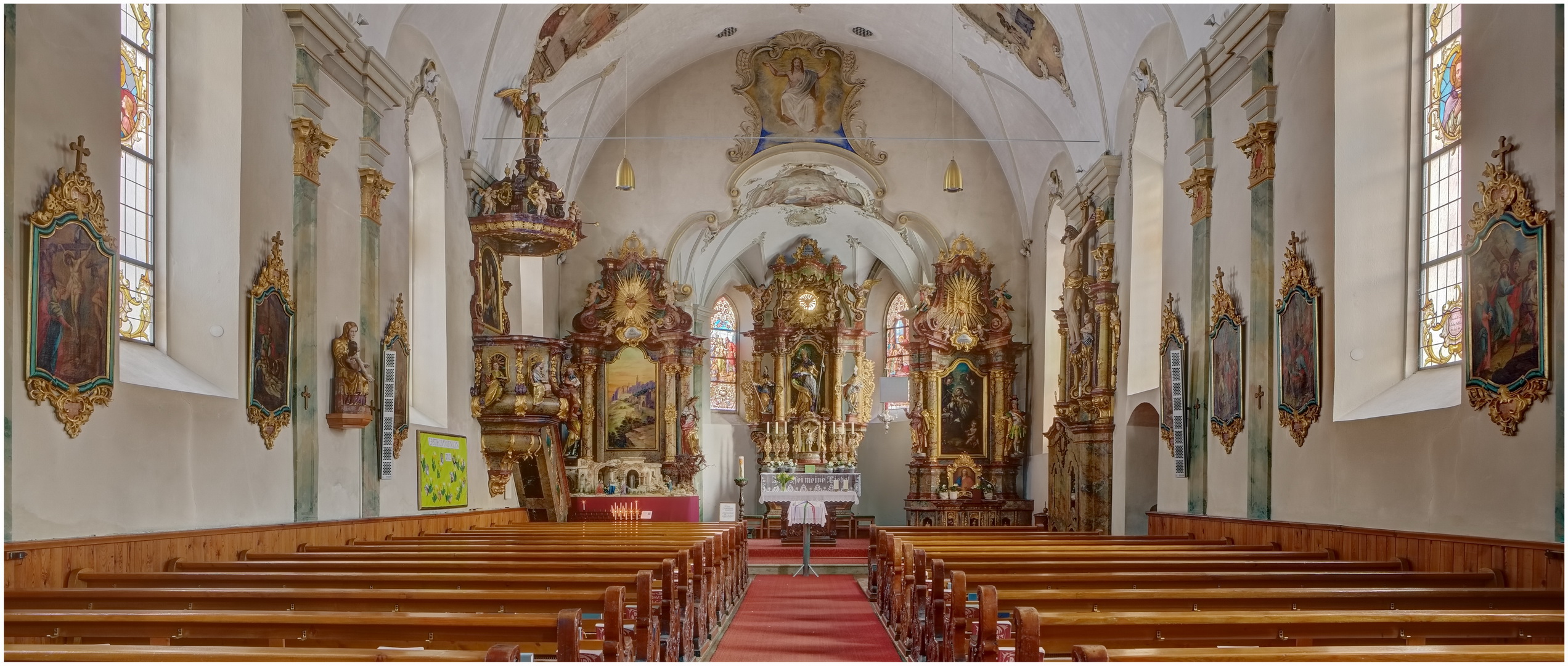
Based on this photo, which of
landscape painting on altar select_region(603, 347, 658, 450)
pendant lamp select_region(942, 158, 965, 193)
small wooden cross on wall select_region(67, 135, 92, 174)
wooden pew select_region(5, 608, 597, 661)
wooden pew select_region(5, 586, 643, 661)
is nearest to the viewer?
wooden pew select_region(5, 608, 597, 661)

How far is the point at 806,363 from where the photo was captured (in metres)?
26.3

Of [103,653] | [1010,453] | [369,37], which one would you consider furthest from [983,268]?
[103,653]

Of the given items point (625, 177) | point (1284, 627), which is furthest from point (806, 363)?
point (1284, 627)

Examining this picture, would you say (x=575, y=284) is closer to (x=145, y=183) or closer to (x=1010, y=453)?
(x=1010, y=453)

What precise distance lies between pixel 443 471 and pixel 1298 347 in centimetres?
973

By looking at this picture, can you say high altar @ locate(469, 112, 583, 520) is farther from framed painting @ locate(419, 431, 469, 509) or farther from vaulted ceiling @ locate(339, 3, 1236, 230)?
vaulted ceiling @ locate(339, 3, 1236, 230)

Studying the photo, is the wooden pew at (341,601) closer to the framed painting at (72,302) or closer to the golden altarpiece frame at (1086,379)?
the framed painting at (72,302)

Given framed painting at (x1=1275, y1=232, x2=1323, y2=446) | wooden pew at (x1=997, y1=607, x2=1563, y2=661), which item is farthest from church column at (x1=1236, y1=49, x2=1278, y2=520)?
wooden pew at (x1=997, y1=607, x2=1563, y2=661)

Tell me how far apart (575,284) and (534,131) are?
686cm

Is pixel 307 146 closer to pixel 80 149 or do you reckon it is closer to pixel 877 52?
pixel 80 149

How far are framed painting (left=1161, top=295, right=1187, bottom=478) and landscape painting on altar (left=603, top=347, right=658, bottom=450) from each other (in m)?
10.9

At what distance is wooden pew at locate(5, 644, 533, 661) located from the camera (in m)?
4.16

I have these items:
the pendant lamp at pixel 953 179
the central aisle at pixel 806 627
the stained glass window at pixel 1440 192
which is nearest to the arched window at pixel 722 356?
the pendant lamp at pixel 953 179

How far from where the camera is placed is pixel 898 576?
33.8ft
